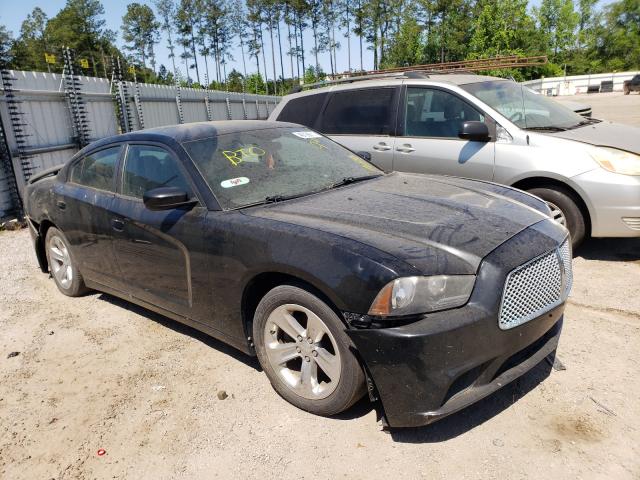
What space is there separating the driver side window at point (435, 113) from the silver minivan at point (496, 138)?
1 cm

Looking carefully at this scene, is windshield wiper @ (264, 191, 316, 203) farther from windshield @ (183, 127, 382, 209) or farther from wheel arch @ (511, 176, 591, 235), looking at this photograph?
wheel arch @ (511, 176, 591, 235)

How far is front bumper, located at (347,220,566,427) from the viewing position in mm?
2270

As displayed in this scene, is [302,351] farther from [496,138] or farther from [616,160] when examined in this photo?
[616,160]

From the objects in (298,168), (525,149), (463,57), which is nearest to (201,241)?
(298,168)

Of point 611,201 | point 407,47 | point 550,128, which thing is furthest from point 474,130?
point 407,47

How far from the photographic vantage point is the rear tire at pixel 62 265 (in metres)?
4.74

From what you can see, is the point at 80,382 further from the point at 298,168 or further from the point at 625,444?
the point at 625,444

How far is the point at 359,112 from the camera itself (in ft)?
20.7

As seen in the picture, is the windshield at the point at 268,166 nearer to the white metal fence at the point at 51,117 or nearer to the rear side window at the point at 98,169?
the rear side window at the point at 98,169

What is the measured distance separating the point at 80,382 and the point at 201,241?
1.33 m

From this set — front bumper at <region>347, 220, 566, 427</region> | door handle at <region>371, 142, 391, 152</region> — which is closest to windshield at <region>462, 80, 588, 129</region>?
door handle at <region>371, 142, 391, 152</region>

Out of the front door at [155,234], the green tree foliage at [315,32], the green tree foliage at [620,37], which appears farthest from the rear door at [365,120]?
the green tree foliage at [620,37]

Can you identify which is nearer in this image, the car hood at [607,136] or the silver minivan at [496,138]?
the silver minivan at [496,138]

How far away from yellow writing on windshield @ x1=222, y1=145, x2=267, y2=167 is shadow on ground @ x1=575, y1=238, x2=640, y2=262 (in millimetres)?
3538
